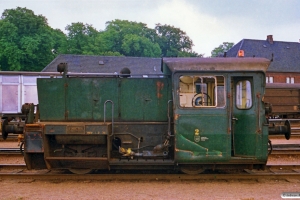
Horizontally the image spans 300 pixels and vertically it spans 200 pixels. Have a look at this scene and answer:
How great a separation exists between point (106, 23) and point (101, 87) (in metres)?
85.1

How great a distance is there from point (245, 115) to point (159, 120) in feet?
6.72

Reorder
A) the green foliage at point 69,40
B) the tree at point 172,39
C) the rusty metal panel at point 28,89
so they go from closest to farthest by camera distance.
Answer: the rusty metal panel at point 28,89 → the green foliage at point 69,40 → the tree at point 172,39

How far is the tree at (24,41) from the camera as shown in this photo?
46.8 metres

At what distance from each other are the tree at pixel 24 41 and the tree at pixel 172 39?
36.2 metres

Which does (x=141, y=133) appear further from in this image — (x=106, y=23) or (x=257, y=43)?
(x=106, y=23)

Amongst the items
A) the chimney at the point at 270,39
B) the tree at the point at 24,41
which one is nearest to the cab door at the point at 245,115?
the tree at the point at 24,41

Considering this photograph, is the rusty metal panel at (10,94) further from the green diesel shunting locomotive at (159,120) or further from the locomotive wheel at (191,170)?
the locomotive wheel at (191,170)

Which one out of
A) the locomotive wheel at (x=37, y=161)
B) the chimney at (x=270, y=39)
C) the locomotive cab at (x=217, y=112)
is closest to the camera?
the locomotive cab at (x=217, y=112)

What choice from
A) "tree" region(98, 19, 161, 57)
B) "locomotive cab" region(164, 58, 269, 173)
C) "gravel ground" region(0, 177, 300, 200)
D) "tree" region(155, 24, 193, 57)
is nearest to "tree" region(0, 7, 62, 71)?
"tree" region(98, 19, 161, 57)

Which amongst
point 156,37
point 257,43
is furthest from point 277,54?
point 156,37

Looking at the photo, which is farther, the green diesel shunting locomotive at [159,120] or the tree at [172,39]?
the tree at [172,39]

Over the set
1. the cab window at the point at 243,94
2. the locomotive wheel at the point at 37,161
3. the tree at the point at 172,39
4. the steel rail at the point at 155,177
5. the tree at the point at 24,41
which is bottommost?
the steel rail at the point at 155,177

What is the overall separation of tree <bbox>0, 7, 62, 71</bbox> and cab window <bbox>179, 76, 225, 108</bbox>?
44.0 metres

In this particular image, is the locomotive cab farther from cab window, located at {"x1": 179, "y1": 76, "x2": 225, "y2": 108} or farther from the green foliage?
the green foliage
